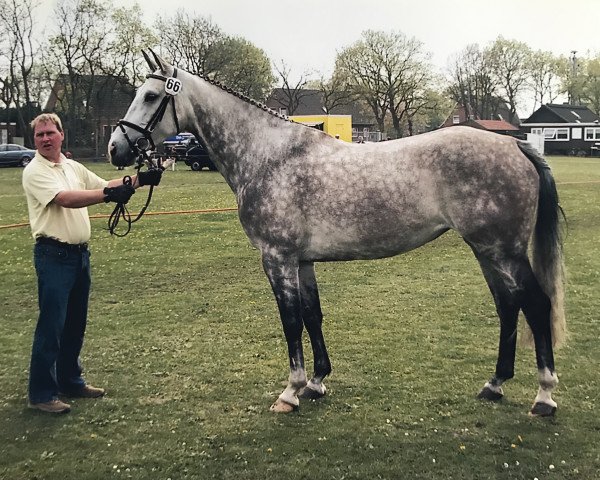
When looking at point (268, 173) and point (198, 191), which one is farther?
point (198, 191)

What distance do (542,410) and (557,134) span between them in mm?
72829

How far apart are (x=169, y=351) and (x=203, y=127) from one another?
245 cm

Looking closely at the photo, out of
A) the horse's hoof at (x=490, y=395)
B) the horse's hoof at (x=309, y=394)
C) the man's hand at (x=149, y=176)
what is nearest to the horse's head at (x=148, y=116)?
the man's hand at (x=149, y=176)

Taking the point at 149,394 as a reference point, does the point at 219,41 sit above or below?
above

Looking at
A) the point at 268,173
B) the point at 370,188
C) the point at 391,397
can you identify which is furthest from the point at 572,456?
the point at 268,173

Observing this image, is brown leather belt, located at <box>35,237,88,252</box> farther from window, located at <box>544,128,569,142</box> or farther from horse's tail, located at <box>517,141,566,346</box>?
window, located at <box>544,128,569,142</box>

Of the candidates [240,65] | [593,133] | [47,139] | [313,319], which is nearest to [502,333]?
[313,319]

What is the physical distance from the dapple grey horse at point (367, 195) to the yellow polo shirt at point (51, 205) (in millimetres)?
518

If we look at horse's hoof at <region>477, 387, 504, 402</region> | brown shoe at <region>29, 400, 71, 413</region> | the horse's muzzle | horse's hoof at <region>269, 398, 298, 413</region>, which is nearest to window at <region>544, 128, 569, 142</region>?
horse's hoof at <region>477, 387, 504, 402</region>

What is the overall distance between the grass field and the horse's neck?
1.90m

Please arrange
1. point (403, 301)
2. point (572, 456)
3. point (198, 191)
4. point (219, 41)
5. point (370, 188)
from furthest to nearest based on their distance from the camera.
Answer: point (219, 41) → point (198, 191) → point (403, 301) → point (370, 188) → point (572, 456)

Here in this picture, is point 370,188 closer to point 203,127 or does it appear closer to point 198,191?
point 203,127

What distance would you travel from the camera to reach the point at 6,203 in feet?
60.1

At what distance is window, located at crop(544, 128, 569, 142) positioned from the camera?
227ft
